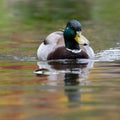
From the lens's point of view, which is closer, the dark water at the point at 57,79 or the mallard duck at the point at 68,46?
the dark water at the point at 57,79

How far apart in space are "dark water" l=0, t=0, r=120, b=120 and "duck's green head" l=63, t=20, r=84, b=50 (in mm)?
454

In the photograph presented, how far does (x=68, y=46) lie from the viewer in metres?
14.3

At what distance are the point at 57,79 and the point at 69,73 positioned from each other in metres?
0.78

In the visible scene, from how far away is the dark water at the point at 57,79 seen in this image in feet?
27.7

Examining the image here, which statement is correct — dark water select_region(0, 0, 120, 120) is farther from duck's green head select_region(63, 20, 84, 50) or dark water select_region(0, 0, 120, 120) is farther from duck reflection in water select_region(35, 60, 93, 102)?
duck's green head select_region(63, 20, 84, 50)

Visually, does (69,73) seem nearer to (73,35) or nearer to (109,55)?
(73,35)

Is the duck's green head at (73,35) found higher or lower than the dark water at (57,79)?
higher

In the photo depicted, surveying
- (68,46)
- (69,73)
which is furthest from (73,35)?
(69,73)

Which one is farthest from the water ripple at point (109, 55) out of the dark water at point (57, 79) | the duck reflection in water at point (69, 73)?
the duck reflection in water at point (69, 73)

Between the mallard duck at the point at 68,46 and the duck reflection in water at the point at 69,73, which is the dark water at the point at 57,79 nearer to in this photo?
the duck reflection in water at the point at 69,73

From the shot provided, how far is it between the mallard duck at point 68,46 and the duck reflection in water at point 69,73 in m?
0.21

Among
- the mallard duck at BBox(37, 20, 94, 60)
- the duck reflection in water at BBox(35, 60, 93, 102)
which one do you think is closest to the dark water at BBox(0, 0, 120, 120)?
the duck reflection in water at BBox(35, 60, 93, 102)

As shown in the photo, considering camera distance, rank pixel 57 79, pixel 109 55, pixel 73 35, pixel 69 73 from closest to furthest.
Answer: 1. pixel 57 79
2. pixel 69 73
3. pixel 73 35
4. pixel 109 55

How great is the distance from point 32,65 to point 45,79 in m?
2.16
